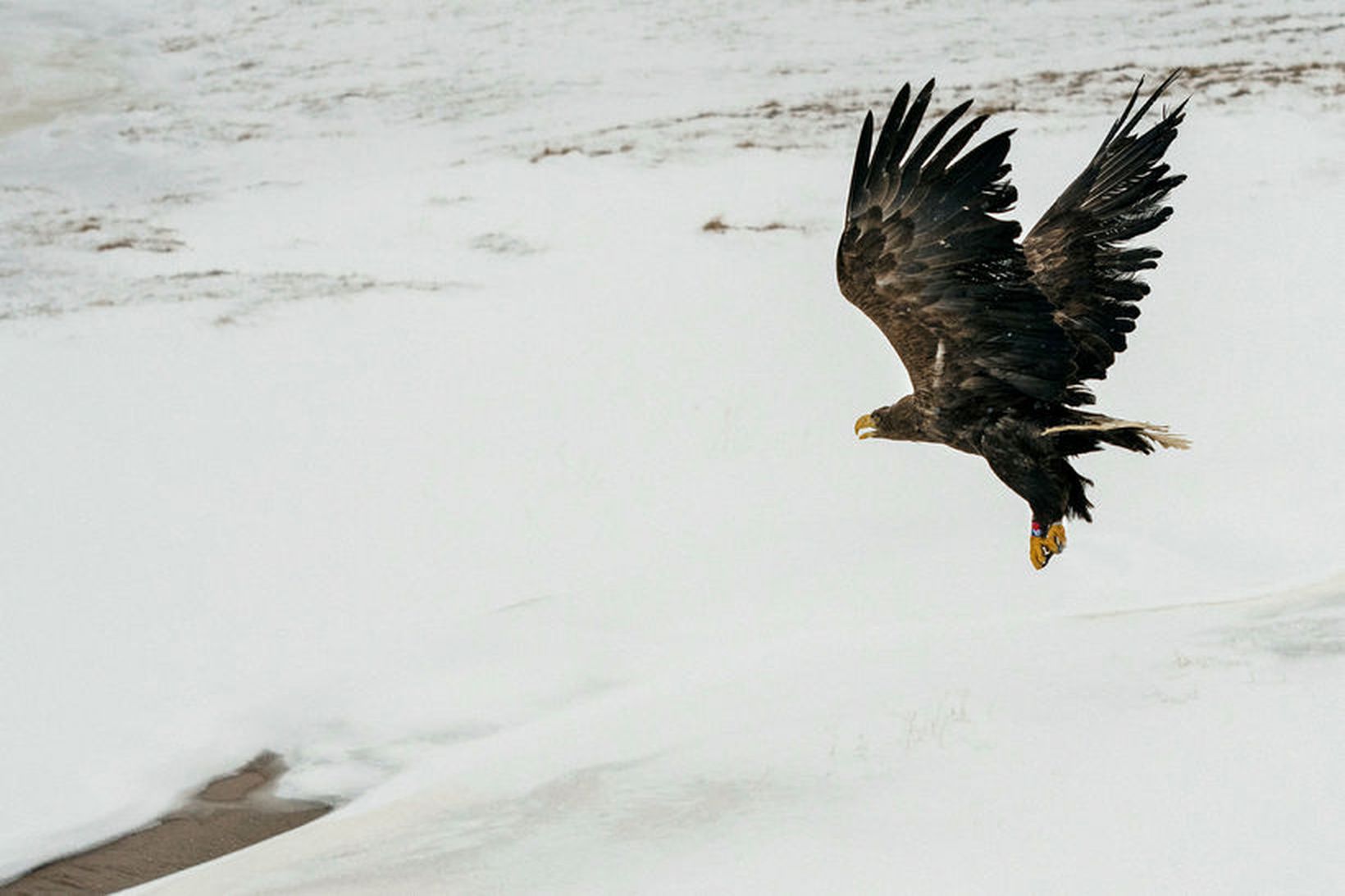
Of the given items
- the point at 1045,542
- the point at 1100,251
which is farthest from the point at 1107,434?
the point at 1100,251

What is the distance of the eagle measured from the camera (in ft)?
23.5

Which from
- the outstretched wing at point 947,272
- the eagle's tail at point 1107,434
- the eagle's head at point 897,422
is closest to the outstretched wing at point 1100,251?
the eagle's tail at point 1107,434

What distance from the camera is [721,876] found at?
7328 millimetres

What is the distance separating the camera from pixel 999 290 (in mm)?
7453

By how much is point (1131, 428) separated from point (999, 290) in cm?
89

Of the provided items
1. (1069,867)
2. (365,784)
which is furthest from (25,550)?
(1069,867)

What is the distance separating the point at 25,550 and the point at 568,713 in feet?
12.3

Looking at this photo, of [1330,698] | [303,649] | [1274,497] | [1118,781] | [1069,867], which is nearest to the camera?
[1069,867]

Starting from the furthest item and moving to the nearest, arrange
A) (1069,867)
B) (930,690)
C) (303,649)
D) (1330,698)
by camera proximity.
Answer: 1. (303,649)
2. (930,690)
3. (1330,698)
4. (1069,867)

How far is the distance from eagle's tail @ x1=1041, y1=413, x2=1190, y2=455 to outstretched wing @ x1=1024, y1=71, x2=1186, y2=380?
498mm

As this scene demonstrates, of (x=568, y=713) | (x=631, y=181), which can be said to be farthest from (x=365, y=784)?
(x=631, y=181)

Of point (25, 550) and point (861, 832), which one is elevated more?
point (25, 550)

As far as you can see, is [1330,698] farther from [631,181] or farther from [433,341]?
[631,181]

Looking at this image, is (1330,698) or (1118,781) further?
(1330,698)
